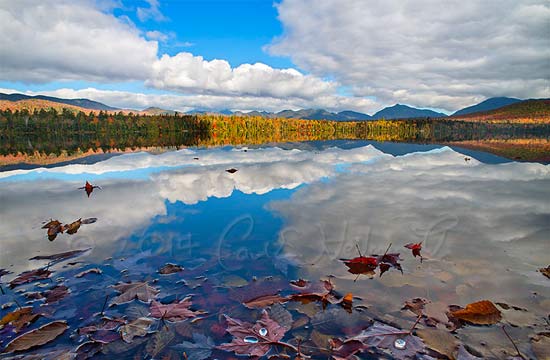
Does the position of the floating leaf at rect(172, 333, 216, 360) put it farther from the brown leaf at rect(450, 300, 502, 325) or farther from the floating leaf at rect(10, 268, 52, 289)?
the floating leaf at rect(10, 268, 52, 289)

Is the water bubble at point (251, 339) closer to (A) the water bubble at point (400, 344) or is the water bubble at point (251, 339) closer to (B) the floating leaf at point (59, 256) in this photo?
(A) the water bubble at point (400, 344)

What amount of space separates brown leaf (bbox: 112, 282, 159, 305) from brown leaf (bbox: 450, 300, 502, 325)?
4.61 metres

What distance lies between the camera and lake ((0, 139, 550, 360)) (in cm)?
386

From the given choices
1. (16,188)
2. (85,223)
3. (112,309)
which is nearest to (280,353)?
(112,309)

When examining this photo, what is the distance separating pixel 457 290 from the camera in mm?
5148

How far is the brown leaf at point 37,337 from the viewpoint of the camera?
3.69 metres

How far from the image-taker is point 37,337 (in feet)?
12.5

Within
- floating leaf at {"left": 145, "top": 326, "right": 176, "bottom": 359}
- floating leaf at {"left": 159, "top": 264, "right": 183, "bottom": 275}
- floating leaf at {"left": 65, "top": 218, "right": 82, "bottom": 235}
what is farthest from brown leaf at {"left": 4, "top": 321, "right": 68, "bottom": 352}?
floating leaf at {"left": 65, "top": 218, "right": 82, "bottom": 235}

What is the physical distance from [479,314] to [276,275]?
321cm

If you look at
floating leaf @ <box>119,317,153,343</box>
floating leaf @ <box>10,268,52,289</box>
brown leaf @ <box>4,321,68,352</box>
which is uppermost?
brown leaf @ <box>4,321,68,352</box>

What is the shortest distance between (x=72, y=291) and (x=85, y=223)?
436cm

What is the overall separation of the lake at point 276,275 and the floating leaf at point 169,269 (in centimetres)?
6

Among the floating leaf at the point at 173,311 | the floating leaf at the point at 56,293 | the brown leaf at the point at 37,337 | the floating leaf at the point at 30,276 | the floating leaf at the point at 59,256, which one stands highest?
the brown leaf at the point at 37,337

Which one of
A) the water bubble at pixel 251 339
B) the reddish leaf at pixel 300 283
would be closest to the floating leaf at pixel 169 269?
the reddish leaf at pixel 300 283
